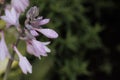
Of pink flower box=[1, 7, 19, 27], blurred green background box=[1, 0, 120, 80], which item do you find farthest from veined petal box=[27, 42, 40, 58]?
blurred green background box=[1, 0, 120, 80]

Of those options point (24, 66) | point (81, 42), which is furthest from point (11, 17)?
point (81, 42)

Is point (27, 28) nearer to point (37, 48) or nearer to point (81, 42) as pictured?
point (37, 48)

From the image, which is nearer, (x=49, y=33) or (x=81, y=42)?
(x=49, y=33)

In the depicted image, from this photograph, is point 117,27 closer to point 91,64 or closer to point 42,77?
point 91,64

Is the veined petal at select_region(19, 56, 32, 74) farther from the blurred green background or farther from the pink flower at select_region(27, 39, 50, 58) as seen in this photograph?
the blurred green background

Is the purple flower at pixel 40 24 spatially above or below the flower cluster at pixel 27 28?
above

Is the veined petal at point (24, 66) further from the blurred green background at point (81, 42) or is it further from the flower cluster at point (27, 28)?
the blurred green background at point (81, 42)

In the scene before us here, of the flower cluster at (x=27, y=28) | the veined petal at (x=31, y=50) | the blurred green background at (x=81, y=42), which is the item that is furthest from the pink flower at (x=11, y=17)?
the blurred green background at (x=81, y=42)

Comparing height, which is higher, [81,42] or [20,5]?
[81,42]

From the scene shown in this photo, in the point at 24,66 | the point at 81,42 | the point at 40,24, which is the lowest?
the point at 24,66
